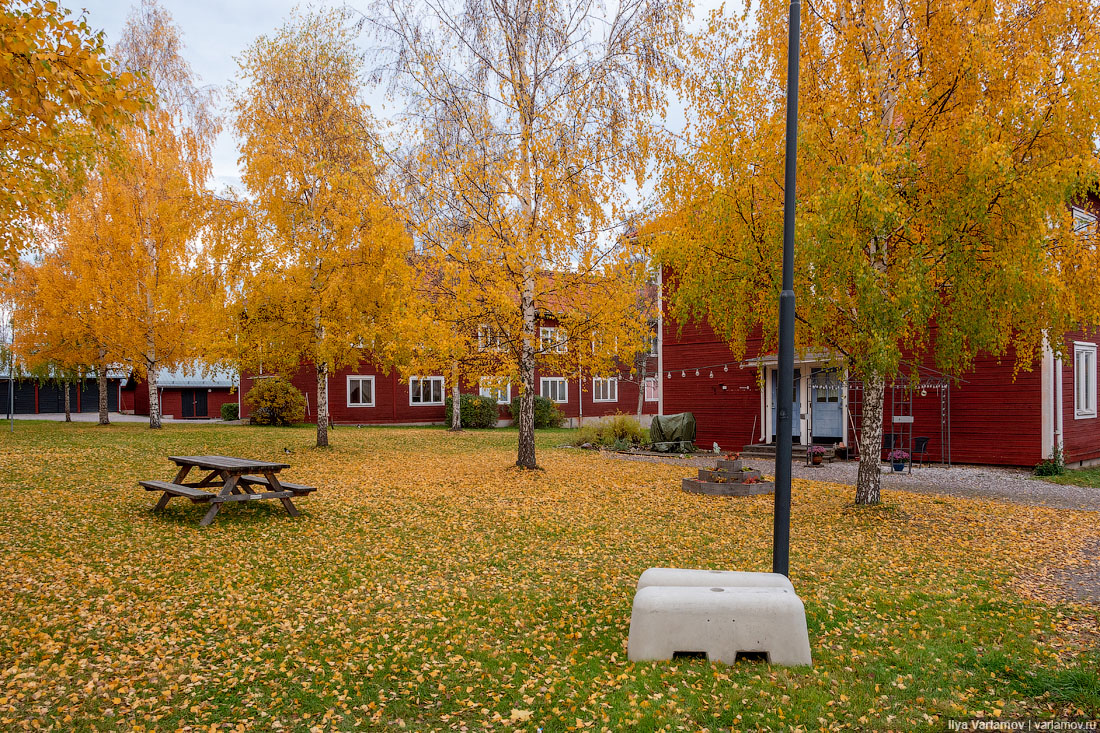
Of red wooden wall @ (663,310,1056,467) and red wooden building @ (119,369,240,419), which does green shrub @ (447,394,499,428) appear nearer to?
red wooden wall @ (663,310,1056,467)

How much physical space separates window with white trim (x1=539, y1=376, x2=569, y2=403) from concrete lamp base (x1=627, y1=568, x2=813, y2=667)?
32.5m

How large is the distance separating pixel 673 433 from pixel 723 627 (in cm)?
1584

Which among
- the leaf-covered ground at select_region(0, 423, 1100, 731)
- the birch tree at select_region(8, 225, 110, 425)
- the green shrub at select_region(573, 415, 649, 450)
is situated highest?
the birch tree at select_region(8, 225, 110, 425)

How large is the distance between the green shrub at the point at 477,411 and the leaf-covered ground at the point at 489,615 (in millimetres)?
20559

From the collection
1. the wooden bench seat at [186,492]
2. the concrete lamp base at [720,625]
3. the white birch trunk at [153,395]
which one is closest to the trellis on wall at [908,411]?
the concrete lamp base at [720,625]

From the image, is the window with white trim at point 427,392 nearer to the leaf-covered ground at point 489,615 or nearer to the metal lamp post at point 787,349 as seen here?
the leaf-covered ground at point 489,615

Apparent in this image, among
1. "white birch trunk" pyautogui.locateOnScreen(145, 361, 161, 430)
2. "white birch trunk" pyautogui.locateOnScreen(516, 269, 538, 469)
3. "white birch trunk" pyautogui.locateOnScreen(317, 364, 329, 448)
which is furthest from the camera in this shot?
"white birch trunk" pyautogui.locateOnScreen(145, 361, 161, 430)

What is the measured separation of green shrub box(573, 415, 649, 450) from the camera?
21.2 m

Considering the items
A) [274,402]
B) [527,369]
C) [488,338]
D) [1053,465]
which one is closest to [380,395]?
[274,402]

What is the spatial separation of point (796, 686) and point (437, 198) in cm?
1164

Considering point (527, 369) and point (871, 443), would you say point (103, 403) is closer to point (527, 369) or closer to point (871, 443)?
point (527, 369)

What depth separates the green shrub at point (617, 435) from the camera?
69.6ft

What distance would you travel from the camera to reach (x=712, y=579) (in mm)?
5320

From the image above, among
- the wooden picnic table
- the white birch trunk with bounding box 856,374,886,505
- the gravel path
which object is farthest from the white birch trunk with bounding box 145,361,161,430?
the white birch trunk with bounding box 856,374,886,505
